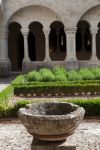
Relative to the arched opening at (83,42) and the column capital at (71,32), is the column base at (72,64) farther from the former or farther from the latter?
the arched opening at (83,42)

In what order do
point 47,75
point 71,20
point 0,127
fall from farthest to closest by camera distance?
point 71,20 < point 47,75 < point 0,127

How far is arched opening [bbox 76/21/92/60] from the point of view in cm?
2678

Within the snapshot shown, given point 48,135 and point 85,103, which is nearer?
point 48,135

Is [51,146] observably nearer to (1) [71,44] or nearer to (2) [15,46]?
(1) [71,44]

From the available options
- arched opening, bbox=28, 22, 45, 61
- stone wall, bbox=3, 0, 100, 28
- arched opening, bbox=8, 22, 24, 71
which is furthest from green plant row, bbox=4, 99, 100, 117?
arched opening, bbox=8, 22, 24, 71

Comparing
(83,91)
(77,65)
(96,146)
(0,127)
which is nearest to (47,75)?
(83,91)

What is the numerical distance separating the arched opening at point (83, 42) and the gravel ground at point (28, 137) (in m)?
16.9

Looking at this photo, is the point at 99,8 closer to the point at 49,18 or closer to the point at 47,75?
the point at 49,18

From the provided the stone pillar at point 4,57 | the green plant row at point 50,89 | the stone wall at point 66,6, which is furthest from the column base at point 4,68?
the green plant row at point 50,89

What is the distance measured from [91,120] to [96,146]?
99.7 inches

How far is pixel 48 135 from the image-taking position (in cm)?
672

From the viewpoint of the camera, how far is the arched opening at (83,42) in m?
26.8

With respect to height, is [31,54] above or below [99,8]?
below

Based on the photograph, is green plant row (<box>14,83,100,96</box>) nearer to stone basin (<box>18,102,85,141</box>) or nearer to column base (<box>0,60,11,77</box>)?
stone basin (<box>18,102,85,141</box>)
